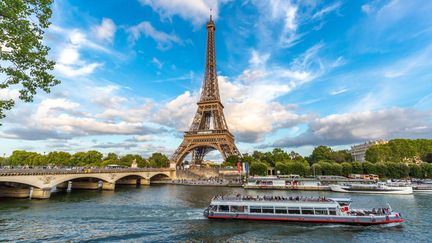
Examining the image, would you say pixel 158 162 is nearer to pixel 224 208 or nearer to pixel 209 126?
pixel 209 126

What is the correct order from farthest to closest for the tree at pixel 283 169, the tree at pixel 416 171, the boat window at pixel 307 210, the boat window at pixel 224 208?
the tree at pixel 283 169 < the tree at pixel 416 171 < the boat window at pixel 224 208 < the boat window at pixel 307 210

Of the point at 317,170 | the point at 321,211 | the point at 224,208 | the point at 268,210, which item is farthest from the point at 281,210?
the point at 317,170

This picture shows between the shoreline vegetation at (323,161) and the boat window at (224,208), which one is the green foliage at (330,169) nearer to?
the shoreline vegetation at (323,161)

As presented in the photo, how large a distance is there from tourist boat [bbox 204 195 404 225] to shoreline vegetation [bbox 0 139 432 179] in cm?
5597

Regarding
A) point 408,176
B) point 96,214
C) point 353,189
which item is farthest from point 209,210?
point 408,176

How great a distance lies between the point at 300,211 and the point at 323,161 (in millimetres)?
70476

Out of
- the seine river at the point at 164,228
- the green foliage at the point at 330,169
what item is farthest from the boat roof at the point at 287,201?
the green foliage at the point at 330,169

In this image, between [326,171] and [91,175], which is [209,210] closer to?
[91,175]

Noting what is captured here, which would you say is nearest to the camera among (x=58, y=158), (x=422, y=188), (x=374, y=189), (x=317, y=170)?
(x=374, y=189)

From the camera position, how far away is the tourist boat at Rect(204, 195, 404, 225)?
26.8 meters

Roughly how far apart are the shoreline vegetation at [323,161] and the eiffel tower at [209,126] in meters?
6.92

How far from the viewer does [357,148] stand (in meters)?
190

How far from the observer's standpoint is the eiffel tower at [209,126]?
9012 cm

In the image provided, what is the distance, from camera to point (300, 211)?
28.0 m
